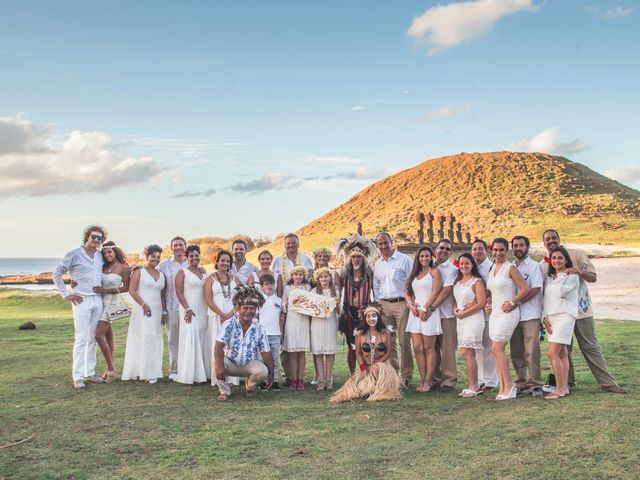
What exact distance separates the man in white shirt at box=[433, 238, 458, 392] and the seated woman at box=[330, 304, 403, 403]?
61 cm

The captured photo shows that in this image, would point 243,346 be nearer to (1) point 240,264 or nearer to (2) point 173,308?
(1) point 240,264

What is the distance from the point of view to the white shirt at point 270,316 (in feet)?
28.2

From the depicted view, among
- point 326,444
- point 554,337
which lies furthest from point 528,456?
point 554,337

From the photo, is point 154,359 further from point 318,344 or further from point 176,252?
point 318,344

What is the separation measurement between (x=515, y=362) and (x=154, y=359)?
477cm

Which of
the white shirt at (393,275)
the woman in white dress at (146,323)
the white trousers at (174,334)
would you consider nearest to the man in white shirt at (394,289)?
the white shirt at (393,275)

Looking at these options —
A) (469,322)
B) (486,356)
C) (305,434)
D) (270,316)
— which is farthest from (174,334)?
(486,356)

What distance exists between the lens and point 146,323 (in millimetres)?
9312

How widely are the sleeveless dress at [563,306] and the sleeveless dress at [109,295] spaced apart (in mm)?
5679

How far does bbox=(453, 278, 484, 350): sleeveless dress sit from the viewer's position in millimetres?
7922

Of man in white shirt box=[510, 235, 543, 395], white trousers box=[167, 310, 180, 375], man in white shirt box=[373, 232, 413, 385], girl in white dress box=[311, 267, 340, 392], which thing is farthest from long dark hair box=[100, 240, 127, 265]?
man in white shirt box=[510, 235, 543, 395]

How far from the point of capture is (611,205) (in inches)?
2630

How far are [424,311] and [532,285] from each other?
133 cm

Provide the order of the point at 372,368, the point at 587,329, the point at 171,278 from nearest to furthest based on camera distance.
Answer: the point at 587,329
the point at 372,368
the point at 171,278
